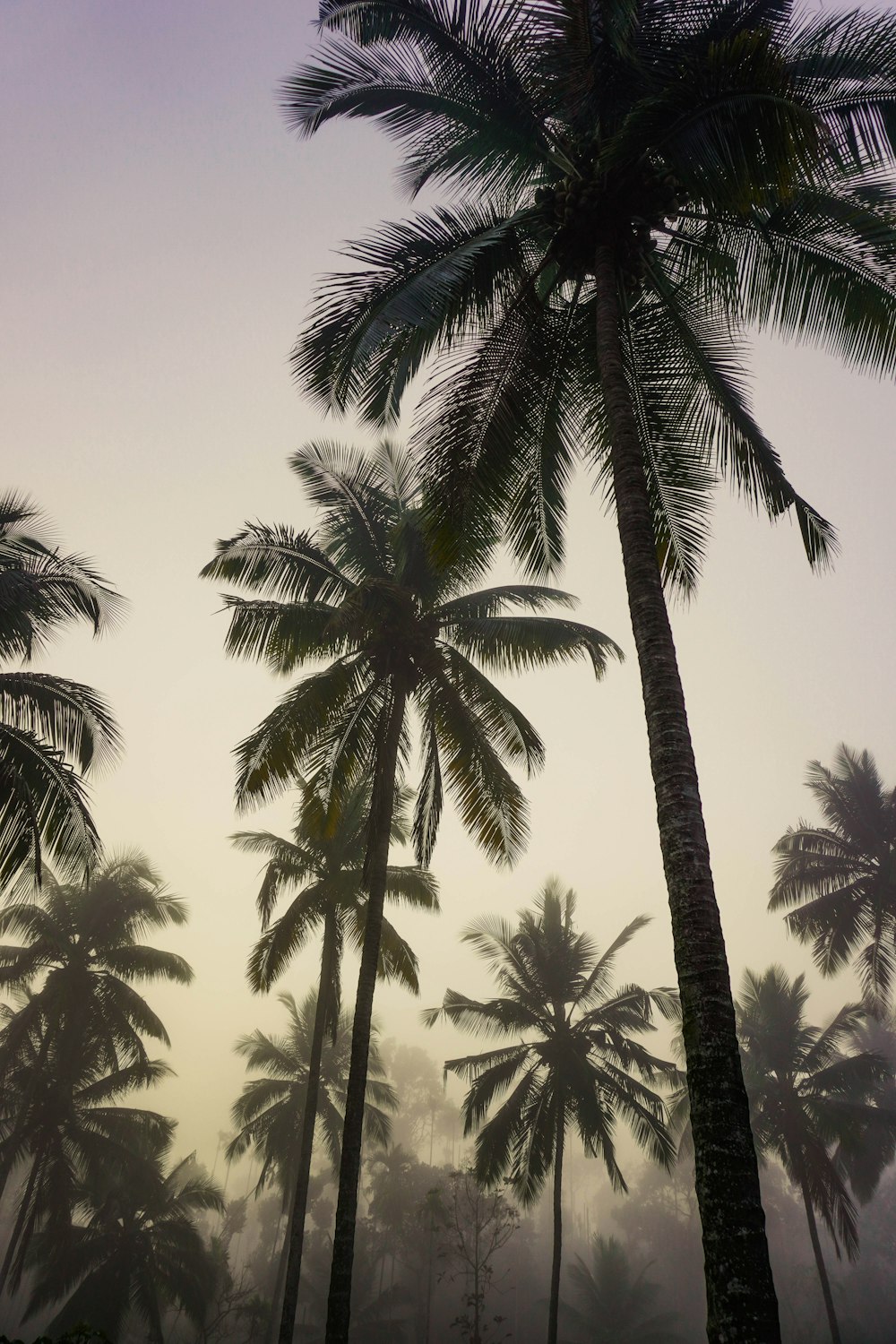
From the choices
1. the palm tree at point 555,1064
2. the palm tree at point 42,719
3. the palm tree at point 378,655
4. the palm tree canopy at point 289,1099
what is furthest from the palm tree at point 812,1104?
the palm tree at point 42,719

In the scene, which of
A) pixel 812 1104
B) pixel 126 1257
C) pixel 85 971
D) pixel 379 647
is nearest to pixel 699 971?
pixel 379 647

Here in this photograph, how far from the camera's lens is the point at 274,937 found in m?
18.1

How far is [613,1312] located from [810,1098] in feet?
71.8

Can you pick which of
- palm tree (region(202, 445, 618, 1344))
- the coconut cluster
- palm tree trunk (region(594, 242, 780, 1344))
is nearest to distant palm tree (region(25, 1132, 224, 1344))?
palm tree (region(202, 445, 618, 1344))

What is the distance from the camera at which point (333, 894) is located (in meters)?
18.8

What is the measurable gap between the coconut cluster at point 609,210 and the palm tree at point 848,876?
22605mm

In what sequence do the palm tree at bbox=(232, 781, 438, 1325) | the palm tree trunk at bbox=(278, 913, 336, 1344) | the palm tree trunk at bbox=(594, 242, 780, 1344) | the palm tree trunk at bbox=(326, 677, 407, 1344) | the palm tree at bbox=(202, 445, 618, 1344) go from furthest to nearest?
the palm tree at bbox=(232, 781, 438, 1325) → the palm tree trunk at bbox=(278, 913, 336, 1344) → the palm tree at bbox=(202, 445, 618, 1344) → the palm tree trunk at bbox=(326, 677, 407, 1344) → the palm tree trunk at bbox=(594, 242, 780, 1344)

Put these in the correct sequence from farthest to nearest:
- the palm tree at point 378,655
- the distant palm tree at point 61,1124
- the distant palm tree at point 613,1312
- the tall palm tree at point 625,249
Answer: the distant palm tree at point 613,1312 < the distant palm tree at point 61,1124 < the palm tree at point 378,655 < the tall palm tree at point 625,249

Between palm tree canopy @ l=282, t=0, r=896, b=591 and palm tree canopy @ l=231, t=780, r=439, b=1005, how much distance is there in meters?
10.6

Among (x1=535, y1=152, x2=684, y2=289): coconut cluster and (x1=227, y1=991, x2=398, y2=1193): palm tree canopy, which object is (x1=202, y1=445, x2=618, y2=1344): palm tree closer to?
(x1=535, y1=152, x2=684, y2=289): coconut cluster

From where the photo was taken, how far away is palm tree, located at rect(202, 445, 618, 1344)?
12.4m

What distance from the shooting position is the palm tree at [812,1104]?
2512 centimetres

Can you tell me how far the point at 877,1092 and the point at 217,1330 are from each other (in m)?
34.4

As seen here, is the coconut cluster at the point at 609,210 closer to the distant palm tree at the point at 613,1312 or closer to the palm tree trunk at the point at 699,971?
the palm tree trunk at the point at 699,971
